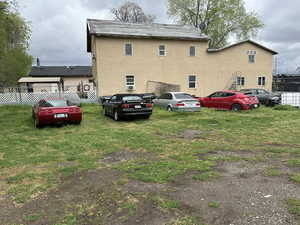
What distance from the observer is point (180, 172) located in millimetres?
4129

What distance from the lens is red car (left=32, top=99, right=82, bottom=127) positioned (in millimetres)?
8648

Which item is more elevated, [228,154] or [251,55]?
[251,55]

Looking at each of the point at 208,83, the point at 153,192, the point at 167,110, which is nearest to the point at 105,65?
the point at 167,110

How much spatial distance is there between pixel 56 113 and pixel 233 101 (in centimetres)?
1038

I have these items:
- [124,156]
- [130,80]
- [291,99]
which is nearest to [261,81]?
[291,99]

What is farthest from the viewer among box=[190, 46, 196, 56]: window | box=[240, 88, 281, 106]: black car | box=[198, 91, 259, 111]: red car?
box=[190, 46, 196, 56]: window

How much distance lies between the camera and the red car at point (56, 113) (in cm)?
865

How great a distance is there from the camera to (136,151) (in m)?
5.69

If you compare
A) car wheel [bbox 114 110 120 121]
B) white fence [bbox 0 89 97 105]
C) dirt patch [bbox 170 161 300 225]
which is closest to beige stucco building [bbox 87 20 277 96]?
white fence [bbox 0 89 97 105]

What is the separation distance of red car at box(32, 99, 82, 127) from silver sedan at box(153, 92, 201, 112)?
5.78 metres

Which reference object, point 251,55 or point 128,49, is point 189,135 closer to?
point 128,49

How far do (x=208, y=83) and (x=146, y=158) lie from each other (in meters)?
18.6

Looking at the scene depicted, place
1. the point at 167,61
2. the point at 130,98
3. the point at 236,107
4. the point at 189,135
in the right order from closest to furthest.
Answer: the point at 189,135 → the point at 130,98 → the point at 236,107 → the point at 167,61

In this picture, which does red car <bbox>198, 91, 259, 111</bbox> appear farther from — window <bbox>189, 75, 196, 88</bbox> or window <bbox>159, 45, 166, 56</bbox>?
window <bbox>159, 45, 166, 56</bbox>
